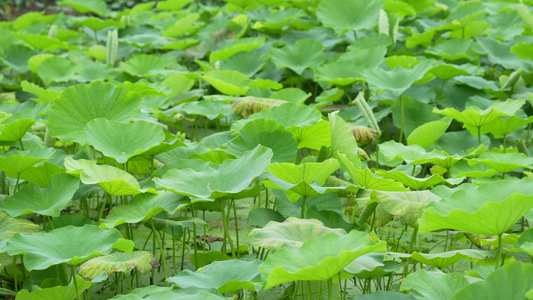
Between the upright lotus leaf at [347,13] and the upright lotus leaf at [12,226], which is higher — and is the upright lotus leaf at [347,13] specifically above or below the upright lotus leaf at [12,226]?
above

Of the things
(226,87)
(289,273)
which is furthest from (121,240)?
(226,87)

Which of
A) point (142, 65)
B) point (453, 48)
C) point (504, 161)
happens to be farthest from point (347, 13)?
point (504, 161)

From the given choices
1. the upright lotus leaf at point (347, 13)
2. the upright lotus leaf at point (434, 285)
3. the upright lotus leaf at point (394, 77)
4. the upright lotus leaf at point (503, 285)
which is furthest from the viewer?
the upright lotus leaf at point (347, 13)

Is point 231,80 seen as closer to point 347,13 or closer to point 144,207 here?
point 347,13

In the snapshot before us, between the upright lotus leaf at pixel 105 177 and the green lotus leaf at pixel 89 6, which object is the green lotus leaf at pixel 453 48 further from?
the green lotus leaf at pixel 89 6

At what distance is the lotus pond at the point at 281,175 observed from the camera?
1012 mm

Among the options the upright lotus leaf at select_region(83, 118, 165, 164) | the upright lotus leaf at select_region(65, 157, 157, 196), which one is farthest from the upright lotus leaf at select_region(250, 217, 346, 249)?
the upright lotus leaf at select_region(83, 118, 165, 164)

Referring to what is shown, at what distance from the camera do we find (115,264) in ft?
3.72

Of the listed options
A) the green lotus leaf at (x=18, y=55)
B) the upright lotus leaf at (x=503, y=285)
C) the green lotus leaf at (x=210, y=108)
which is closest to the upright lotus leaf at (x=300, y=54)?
the green lotus leaf at (x=210, y=108)

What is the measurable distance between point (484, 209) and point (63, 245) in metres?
0.79

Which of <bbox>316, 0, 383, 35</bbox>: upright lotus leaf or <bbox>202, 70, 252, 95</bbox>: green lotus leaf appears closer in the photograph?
<bbox>202, 70, 252, 95</bbox>: green lotus leaf

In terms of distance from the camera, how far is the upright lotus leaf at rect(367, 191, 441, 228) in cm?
114

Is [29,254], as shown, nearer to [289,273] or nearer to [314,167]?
[289,273]

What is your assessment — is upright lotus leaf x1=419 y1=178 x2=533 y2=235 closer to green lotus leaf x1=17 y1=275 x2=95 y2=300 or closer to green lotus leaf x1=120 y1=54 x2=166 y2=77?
green lotus leaf x1=17 y1=275 x2=95 y2=300
